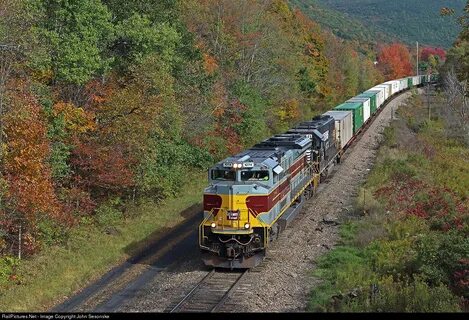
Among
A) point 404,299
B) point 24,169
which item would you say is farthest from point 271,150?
point 404,299

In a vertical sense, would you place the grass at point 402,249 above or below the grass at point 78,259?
above

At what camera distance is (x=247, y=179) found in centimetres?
2166

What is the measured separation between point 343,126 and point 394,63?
114695 millimetres

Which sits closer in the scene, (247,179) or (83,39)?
(247,179)

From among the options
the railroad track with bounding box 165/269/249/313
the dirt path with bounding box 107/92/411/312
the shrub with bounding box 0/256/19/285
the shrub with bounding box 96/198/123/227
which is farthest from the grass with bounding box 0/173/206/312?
the railroad track with bounding box 165/269/249/313

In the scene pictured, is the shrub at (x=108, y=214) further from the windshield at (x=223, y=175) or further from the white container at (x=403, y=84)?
the white container at (x=403, y=84)

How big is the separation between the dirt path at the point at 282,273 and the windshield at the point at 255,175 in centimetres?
324

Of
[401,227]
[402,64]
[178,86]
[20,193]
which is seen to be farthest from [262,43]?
[402,64]

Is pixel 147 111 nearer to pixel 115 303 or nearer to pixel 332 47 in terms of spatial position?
pixel 115 303

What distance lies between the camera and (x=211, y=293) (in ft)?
63.1

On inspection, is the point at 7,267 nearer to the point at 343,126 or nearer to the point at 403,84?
the point at 343,126

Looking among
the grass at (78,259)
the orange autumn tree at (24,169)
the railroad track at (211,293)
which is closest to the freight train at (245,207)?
the railroad track at (211,293)

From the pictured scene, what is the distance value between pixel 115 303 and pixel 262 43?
38017 mm

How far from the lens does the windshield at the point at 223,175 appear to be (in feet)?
71.2
